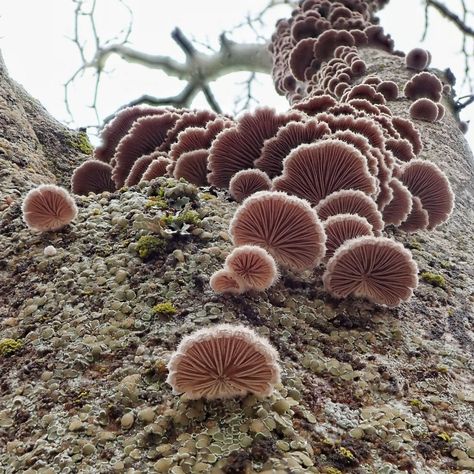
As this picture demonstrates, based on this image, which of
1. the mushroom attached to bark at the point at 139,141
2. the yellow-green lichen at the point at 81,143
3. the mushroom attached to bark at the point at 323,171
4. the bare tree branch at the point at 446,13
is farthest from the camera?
the bare tree branch at the point at 446,13

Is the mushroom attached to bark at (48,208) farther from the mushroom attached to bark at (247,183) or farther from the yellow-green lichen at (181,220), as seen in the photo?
the mushroom attached to bark at (247,183)

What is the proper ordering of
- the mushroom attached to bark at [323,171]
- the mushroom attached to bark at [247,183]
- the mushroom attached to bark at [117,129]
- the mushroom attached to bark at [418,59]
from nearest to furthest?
the mushroom attached to bark at [323,171], the mushroom attached to bark at [247,183], the mushroom attached to bark at [117,129], the mushroom attached to bark at [418,59]

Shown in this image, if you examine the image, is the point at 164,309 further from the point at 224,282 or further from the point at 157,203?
the point at 157,203

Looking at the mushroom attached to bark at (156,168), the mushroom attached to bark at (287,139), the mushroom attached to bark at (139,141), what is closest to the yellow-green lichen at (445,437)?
the mushroom attached to bark at (287,139)

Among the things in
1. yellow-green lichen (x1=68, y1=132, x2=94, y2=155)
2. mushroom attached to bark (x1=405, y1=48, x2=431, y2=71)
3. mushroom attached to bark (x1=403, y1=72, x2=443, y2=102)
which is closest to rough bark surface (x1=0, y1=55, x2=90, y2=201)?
yellow-green lichen (x1=68, y1=132, x2=94, y2=155)

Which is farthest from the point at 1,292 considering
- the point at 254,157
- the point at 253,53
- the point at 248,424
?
the point at 253,53

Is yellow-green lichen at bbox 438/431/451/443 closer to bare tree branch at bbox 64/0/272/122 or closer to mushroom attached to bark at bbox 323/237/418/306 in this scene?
mushroom attached to bark at bbox 323/237/418/306
